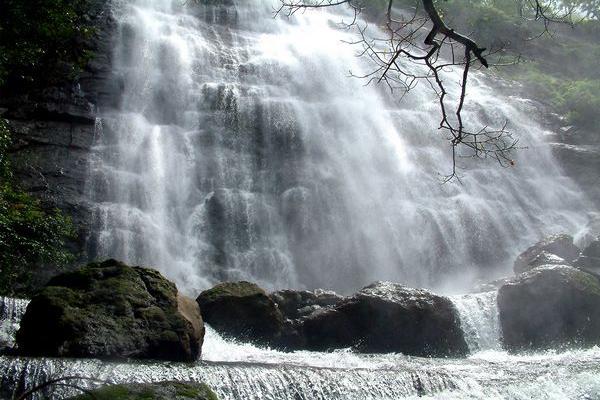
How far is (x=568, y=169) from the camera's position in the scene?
28.4m

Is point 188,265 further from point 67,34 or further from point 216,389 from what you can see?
point 216,389

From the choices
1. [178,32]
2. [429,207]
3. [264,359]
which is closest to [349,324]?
[264,359]

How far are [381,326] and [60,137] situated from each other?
12.6m

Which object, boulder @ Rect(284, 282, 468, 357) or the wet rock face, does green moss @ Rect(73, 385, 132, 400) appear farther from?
the wet rock face

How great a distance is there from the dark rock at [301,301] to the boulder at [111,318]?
150 inches

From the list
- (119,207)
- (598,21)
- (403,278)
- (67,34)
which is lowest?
(403,278)

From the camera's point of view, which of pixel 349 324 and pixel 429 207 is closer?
pixel 349 324

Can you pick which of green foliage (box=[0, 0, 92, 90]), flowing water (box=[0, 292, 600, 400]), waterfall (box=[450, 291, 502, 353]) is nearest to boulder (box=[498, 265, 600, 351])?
waterfall (box=[450, 291, 502, 353])

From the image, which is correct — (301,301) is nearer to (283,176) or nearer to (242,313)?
(242,313)

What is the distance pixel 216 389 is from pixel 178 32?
22.1 metres

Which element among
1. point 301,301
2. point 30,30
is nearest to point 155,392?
point 301,301

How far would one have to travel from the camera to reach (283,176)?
22.1 meters

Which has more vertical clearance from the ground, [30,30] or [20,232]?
[30,30]

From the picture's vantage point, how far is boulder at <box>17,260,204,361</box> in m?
8.60
